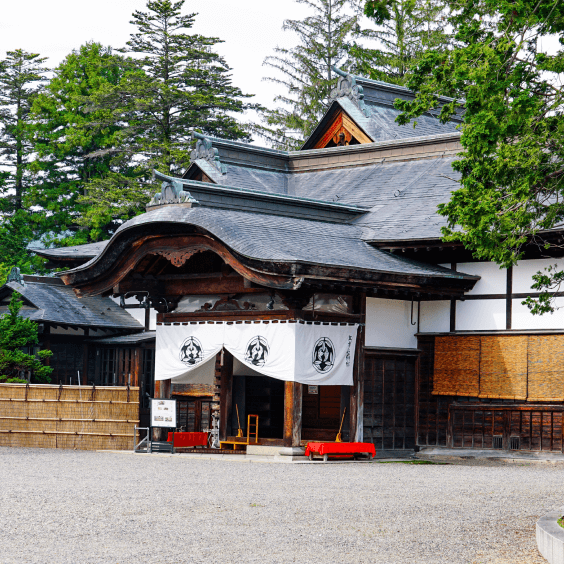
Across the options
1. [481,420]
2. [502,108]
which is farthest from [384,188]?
[502,108]

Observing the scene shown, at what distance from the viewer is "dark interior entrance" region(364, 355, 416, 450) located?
17.8 metres

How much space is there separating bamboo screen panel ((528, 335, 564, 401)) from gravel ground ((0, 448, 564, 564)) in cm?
274

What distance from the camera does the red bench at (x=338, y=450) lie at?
53.4ft

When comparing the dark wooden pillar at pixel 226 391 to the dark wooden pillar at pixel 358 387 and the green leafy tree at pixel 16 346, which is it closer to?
the dark wooden pillar at pixel 358 387

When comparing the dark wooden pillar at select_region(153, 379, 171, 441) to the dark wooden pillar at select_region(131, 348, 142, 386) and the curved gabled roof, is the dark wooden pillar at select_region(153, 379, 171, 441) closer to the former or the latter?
the curved gabled roof

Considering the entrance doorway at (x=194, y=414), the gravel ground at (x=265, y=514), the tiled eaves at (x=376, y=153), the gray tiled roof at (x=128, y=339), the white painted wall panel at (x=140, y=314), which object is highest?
the tiled eaves at (x=376, y=153)

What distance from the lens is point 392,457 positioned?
58.6 feet

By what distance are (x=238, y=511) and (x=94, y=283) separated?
10.4m

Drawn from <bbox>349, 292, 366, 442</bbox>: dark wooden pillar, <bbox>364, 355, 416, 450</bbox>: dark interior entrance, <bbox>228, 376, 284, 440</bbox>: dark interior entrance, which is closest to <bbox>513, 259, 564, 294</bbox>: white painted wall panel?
<bbox>364, 355, 416, 450</bbox>: dark interior entrance

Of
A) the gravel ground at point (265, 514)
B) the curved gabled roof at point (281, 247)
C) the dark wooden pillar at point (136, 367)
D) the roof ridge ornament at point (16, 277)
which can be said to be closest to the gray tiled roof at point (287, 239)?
the curved gabled roof at point (281, 247)

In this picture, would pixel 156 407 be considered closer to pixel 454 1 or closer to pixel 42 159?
pixel 454 1

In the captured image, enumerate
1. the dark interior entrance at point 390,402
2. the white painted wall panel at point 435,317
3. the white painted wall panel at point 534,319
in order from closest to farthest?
1. the white painted wall panel at point 534,319
2. the dark interior entrance at point 390,402
3. the white painted wall panel at point 435,317

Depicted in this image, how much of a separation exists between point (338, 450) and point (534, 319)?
4321 millimetres

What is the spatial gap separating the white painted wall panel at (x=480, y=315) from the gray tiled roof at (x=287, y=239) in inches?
29.0
